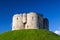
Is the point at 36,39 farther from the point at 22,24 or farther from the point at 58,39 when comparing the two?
the point at 22,24

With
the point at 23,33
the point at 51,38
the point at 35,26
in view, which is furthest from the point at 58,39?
the point at 35,26

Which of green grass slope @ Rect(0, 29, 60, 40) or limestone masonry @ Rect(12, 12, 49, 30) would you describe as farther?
limestone masonry @ Rect(12, 12, 49, 30)

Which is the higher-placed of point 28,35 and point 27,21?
point 27,21

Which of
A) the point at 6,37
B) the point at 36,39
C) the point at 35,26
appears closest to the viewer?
the point at 36,39

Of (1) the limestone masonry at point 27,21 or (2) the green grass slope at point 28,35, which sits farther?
(1) the limestone masonry at point 27,21

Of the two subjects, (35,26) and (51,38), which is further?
(35,26)

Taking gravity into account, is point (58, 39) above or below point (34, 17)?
below

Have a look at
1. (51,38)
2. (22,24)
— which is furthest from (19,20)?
(51,38)

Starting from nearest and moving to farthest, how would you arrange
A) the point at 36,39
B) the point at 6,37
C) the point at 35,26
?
the point at 36,39, the point at 6,37, the point at 35,26

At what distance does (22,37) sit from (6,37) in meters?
3.68

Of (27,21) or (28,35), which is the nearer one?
(28,35)

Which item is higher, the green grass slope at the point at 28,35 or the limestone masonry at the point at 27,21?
the limestone masonry at the point at 27,21

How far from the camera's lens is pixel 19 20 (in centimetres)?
6688

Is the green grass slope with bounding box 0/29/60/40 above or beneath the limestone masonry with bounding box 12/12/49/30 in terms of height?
beneath
